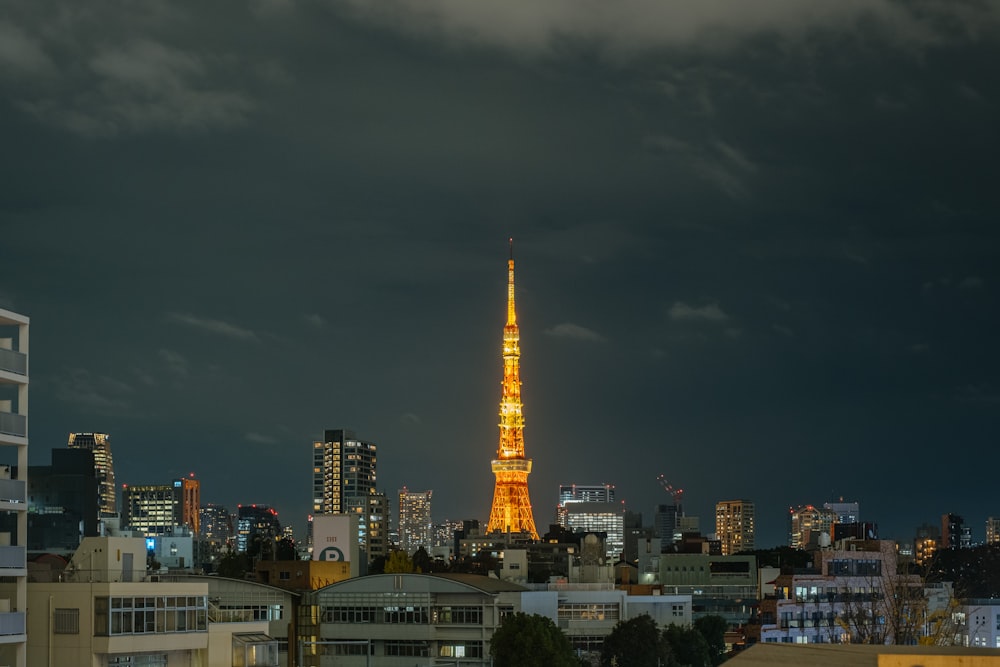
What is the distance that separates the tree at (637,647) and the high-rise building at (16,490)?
47.4 m

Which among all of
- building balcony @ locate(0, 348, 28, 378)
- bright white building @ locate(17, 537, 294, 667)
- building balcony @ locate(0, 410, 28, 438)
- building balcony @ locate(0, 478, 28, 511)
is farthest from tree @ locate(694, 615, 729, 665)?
building balcony @ locate(0, 348, 28, 378)

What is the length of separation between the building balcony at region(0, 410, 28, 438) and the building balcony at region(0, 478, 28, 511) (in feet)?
4.47

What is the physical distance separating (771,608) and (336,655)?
28.2 meters

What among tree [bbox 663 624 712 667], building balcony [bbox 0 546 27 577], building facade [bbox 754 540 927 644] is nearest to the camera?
building balcony [bbox 0 546 27 577]

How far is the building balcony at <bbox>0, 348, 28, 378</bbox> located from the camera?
138 ft

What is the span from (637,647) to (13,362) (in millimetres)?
49645

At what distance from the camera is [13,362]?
42594 millimetres

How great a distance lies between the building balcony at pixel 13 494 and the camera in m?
41.3

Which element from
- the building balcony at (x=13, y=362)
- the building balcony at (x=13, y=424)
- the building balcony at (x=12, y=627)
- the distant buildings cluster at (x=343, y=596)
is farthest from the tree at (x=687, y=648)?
the building balcony at (x=13, y=362)

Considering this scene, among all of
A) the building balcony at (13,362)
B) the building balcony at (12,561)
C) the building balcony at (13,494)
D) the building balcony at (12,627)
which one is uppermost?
the building balcony at (13,362)

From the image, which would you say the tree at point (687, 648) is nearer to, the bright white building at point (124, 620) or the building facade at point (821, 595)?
the building facade at point (821, 595)

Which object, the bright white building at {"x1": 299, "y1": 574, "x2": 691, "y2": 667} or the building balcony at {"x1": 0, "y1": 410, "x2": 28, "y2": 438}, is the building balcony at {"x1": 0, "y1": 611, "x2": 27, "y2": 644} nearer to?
the building balcony at {"x1": 0, "y1": 410, "x2": 28, "y2": 438}

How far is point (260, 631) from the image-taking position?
170 ft

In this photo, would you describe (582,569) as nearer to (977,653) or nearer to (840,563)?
(840,563)
